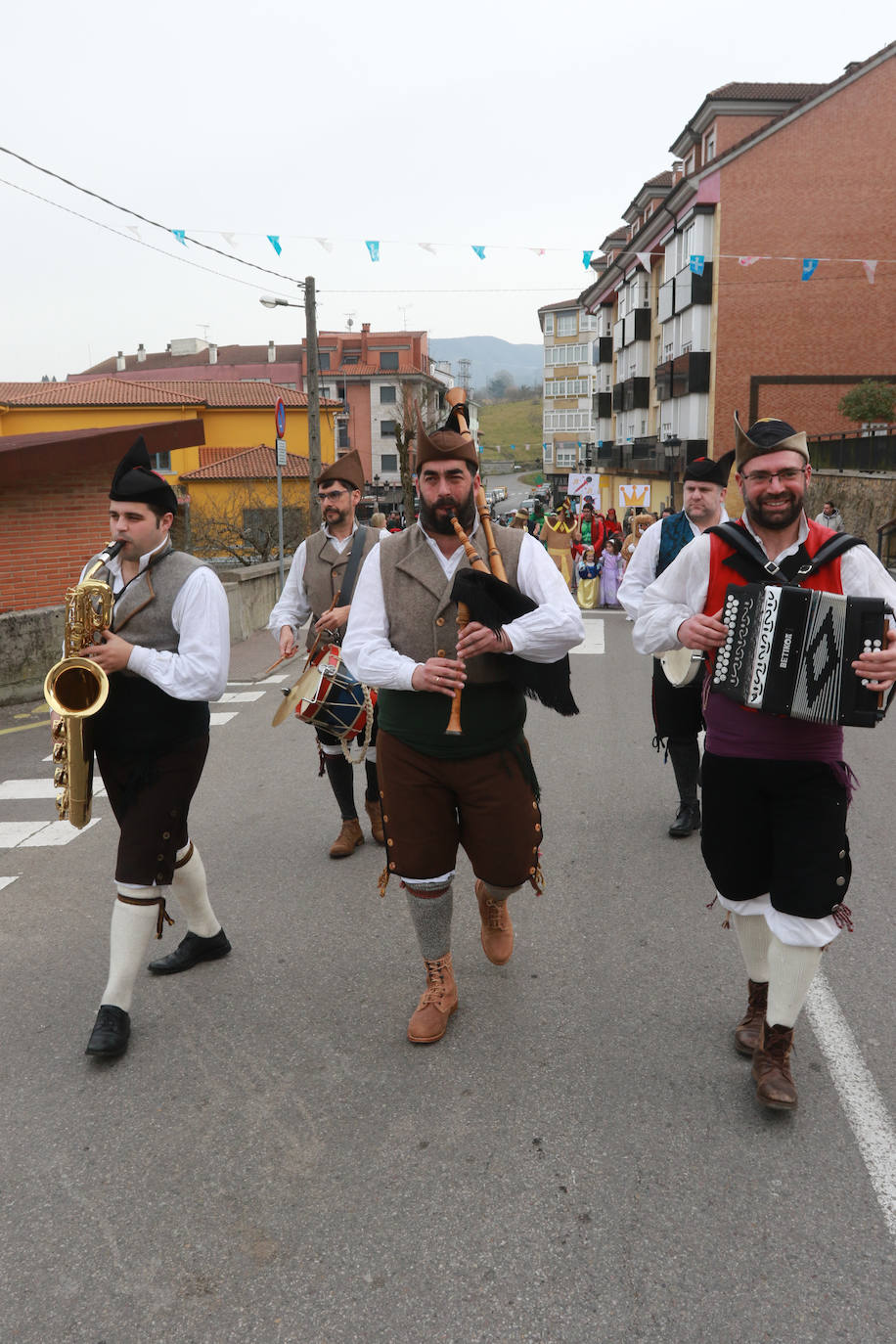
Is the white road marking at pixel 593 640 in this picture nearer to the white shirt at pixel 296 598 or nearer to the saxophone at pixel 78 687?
the white shirt at pixel 296 598

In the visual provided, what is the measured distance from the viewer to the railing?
85.8 feet

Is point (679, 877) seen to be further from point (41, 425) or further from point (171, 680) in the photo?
point (41, 425)

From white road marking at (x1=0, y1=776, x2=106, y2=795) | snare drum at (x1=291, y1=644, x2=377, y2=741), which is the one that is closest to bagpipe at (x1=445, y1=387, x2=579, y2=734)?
snare drum at (x1=291, y1=644, x2=377, y2=741)

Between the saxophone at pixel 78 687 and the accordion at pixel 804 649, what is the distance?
206 cm

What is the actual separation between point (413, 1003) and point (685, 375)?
121 feet

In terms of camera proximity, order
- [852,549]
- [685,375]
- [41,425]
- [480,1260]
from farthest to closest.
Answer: [41,425]
[685,375]
[852,549]
[480,1260]

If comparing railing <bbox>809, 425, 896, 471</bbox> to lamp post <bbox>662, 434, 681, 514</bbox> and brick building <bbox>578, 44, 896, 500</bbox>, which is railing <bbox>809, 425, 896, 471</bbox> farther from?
lamp post <bbox>662, 434, 681, 514</bbox>

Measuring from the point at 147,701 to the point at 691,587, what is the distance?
1936mm

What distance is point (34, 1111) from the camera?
330 centimetres

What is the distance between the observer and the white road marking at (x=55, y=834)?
6105 mm

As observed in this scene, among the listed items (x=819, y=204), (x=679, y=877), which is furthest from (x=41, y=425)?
(x=679, y=877)

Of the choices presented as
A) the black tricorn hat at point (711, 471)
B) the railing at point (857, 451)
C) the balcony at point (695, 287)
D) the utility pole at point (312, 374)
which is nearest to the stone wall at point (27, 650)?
the black tricorn hat at point (711, 471)

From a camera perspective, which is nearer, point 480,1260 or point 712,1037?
point 480,1260

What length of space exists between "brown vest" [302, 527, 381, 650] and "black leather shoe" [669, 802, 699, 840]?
2.29 m
